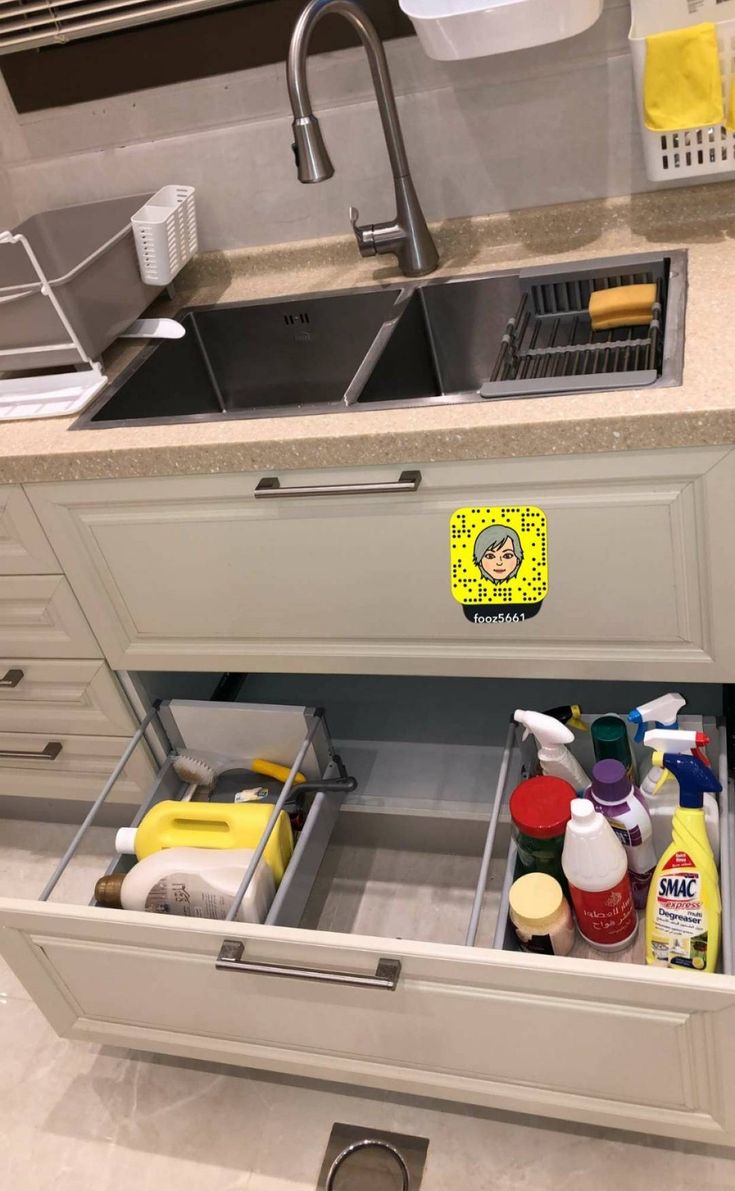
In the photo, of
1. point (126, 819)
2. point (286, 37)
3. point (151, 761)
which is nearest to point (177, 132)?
point (286, 37)

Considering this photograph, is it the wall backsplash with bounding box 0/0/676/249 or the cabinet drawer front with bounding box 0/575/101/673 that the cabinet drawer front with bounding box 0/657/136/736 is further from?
the wall backsplash with bounding box 0/0/676/249

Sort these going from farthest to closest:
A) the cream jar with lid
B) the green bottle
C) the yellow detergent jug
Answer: the yellow detergent jug < the green bottle < the cream jar with lid

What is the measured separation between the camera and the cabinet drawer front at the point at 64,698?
1.74 metres

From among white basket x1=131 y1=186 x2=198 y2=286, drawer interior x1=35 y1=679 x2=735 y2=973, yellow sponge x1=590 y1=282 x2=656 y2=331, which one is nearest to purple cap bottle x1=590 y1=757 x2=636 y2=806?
drawer interior x1=35 y1=679 x2=735 y2=973

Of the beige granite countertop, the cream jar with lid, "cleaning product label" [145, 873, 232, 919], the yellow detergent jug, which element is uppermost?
the beige granite countertop

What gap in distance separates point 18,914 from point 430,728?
797mm

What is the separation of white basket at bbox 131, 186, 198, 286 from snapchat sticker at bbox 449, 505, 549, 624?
729mm

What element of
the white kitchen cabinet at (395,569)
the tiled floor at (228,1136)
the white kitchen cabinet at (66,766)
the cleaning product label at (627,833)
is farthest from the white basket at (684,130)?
the tiled floor at (228,1136)

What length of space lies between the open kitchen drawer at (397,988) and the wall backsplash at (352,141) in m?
0.91

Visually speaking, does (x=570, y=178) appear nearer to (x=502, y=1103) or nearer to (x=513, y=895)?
(x=513, y=895)

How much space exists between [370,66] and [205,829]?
1.19 m

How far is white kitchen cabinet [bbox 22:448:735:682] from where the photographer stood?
4.11ft

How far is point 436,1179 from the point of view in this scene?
1376 mm

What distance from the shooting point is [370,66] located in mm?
1491
